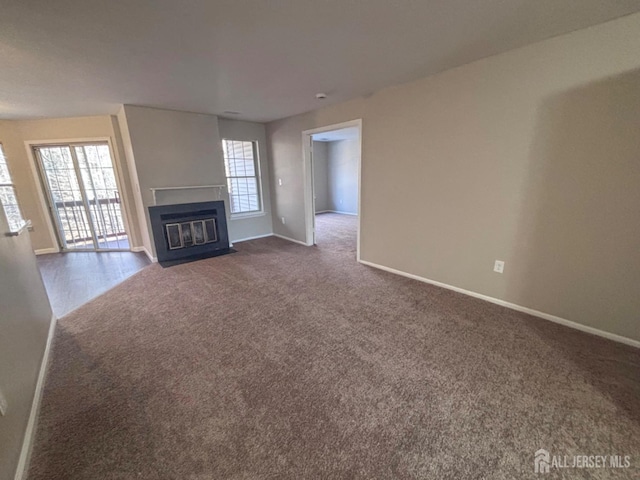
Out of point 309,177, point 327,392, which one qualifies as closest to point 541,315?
point 327,392

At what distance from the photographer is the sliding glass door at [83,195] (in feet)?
14.5

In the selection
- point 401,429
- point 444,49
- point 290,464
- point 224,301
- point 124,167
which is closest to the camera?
point 290,464

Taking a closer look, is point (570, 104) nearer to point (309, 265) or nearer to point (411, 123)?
point (411, 123)

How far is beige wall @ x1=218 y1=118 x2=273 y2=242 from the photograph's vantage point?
4711 millimetres

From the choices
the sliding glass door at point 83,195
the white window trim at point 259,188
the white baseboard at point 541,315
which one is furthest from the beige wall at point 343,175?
the sliding glass door at point 83,195

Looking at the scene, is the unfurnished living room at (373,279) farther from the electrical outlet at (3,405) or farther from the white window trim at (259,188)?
the white window trim at (259,188)

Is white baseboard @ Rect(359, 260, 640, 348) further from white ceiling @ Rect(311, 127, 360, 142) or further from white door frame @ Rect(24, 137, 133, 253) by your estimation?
white door frame @ Rect(24, 137, 133, 253)

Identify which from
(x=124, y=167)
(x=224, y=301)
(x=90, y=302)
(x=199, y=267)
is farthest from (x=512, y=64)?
(x=124, y=167)

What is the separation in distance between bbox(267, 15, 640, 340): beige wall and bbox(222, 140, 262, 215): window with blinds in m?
2.68

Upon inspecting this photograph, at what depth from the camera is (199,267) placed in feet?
12.5

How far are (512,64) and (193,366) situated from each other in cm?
357

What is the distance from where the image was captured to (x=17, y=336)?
155 centimetres

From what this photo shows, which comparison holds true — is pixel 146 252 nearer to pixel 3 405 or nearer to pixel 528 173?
pixel 3 405

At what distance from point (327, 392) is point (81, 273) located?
4.18m
